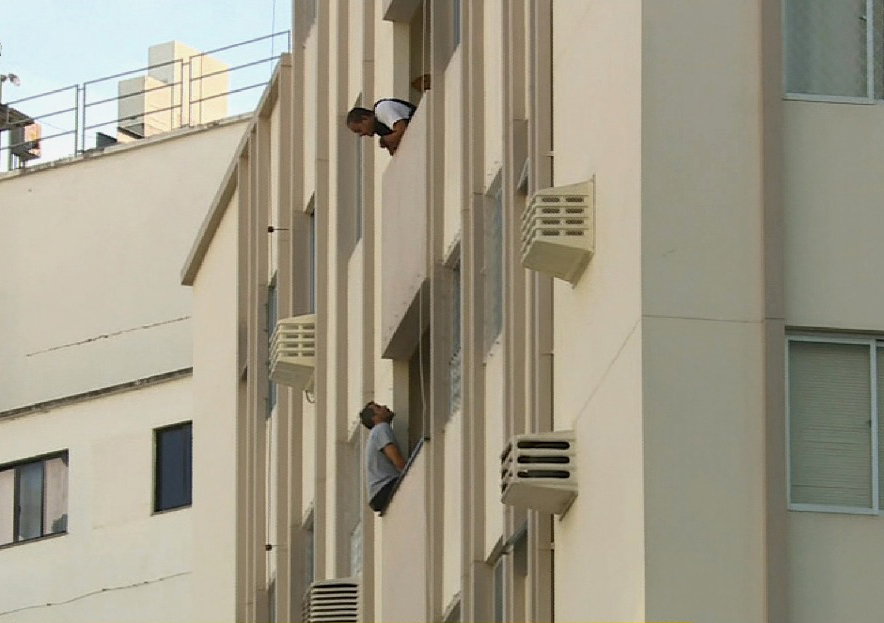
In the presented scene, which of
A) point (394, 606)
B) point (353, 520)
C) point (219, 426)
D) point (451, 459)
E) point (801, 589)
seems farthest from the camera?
point (219, 426)

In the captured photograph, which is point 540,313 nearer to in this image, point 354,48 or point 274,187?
point 354,48

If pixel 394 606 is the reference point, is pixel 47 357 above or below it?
above

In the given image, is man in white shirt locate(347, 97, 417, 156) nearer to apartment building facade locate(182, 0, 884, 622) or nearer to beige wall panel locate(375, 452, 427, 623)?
apartment building facade locate(182, 0, 884, 622)

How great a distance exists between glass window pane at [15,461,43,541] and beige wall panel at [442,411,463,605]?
91.5 ft

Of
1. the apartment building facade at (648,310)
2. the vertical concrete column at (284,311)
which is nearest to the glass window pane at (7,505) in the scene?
the vertical concrete column at (284,311)

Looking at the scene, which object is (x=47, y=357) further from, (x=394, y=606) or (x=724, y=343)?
(x=724, y=343)

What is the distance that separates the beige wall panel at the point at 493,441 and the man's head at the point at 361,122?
589cm

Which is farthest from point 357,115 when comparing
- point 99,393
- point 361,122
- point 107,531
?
point 107,531

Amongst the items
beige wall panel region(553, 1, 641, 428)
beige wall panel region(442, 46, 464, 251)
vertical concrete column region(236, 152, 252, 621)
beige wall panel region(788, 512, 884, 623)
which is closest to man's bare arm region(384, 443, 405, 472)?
beige wall panel region(442, 46, 464, 251)

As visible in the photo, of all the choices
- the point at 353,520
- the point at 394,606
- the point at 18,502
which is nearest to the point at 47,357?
the point at 18,502

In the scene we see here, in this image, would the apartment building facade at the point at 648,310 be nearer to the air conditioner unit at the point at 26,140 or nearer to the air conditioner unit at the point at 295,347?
the air conditioner unit at the point at 295,347

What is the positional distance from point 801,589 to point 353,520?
13555 mm

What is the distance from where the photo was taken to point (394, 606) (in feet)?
90.1

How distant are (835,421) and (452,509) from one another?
280 inches
